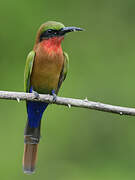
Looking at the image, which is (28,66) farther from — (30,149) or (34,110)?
(30,149)

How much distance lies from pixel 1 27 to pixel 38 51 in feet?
11.0

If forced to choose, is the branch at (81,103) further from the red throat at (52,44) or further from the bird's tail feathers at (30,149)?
the bird's tail feathers at (30,149)

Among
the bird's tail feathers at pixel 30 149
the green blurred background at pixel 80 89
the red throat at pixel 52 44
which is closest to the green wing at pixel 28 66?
the red throat at pixel 52 44

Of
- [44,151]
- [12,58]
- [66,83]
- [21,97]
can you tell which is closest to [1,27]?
[12,58]

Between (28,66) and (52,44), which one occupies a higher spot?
(52,44)

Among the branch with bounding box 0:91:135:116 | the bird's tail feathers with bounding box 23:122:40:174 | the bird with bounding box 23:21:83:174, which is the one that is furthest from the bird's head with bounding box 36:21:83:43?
the bird's tail feathers with bounding box 23:122:40:174

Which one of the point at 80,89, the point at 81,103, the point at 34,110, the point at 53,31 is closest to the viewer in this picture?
the point at 81,103

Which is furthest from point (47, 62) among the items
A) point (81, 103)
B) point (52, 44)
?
point (81, 103)

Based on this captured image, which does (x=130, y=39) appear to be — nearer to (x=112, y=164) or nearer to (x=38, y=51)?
(x=112, y=164)

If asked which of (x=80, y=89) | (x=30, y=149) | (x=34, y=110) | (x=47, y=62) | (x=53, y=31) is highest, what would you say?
(x=53, y=31)

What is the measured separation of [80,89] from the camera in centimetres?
973

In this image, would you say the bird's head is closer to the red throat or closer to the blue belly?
the red throat

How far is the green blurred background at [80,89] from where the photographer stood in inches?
363

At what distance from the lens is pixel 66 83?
9.77m
